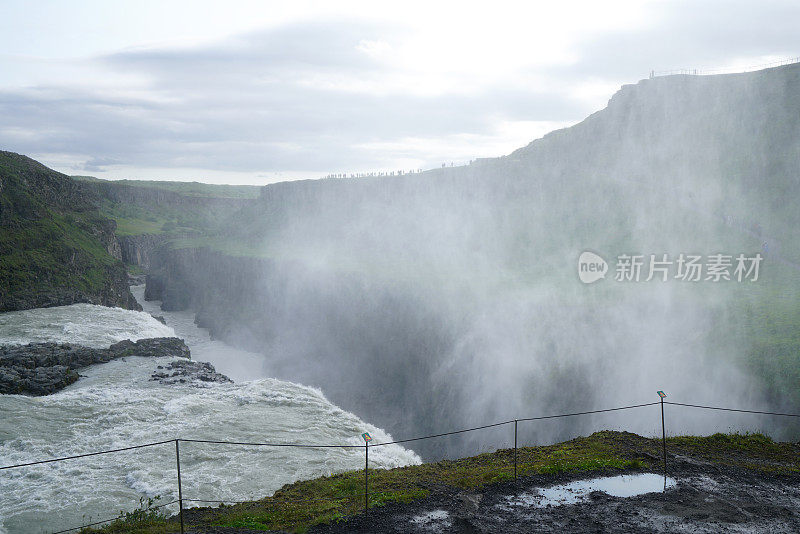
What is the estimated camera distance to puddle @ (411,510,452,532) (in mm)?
13234

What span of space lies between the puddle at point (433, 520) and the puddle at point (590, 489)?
75.9 inches

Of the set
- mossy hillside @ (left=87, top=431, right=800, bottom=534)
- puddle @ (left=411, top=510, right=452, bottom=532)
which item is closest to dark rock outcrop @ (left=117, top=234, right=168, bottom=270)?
mossy hillside @ (left=87, top=431, right=800, bottom=534)

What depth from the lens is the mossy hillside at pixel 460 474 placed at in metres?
14.1

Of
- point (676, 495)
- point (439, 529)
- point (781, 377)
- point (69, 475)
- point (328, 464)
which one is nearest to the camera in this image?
point (439, 529)

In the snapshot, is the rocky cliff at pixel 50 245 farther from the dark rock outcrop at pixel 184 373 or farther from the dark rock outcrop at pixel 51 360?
the dark rock outcrop at pixel 184 373

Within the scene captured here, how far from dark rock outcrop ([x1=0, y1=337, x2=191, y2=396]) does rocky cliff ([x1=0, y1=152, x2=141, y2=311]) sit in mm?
15671

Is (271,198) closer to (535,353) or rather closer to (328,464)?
(535,353)

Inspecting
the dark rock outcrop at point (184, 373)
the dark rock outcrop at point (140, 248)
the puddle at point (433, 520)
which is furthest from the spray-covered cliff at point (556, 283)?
the dark rock outcrop at point (140, 248)

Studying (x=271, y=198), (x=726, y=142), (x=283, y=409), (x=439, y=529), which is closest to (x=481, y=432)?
(x=283, y=409)

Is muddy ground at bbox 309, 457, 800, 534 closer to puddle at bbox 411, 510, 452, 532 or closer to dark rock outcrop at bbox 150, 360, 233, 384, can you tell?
puddle at bbox 411, 510, 452, 532

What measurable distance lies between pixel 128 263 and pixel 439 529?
447 ft

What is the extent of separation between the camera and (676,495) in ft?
48.2

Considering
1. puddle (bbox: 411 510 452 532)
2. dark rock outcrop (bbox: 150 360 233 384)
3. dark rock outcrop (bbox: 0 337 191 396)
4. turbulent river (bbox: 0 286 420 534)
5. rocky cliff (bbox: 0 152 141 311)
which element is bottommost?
turbulent river (bbox: 0 286 420 534)

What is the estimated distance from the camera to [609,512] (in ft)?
45.2
